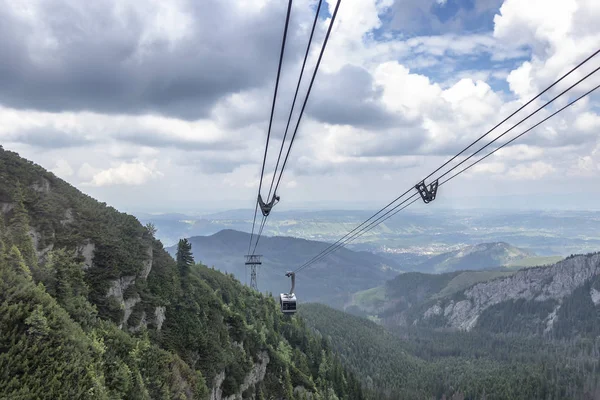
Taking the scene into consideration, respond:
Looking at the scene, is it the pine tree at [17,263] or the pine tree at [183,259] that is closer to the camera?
the pine tree at [17,263]

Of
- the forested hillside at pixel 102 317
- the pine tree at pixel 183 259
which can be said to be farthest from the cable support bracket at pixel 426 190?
the pine tree at pixel 183 259

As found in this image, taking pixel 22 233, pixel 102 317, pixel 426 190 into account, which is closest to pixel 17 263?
pixel 22 233

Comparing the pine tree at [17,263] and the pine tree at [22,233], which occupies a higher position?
the pine tree at [22,233]

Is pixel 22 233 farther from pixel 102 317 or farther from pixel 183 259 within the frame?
pixel 183 259

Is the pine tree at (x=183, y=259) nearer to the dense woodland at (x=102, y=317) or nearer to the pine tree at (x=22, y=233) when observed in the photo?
the dense woodland at (x=102, y=317)

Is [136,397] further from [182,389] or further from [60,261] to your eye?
[60,261]

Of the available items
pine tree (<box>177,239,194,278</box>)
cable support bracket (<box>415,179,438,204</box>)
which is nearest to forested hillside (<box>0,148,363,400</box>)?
pine tree (<box>177,239,194,278</box>)

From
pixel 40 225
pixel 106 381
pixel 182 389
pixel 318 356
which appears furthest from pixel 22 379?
pixel 318 356
